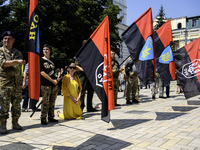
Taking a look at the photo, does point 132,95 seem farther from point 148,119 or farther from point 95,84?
point 95,84

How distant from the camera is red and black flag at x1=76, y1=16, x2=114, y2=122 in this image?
463cm

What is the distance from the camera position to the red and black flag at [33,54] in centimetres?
363

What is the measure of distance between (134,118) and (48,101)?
2.60 meters

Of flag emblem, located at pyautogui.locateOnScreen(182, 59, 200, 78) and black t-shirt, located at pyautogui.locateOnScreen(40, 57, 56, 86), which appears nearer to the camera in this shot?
black t-shirt, located at pyautogui.locateOnScreen(40, 57, 56, 86)

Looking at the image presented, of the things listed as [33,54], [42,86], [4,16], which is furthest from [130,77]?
[4,16]

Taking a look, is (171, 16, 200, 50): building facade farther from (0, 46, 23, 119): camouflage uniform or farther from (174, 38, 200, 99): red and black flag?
(0, 46, 23, 119): camouflage uniform

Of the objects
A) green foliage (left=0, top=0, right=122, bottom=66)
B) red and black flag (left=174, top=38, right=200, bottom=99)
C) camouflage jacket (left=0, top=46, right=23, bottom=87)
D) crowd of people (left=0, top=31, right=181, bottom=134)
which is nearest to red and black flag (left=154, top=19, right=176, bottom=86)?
red and black flag (left=174, top=38, right=200, bottom=99)

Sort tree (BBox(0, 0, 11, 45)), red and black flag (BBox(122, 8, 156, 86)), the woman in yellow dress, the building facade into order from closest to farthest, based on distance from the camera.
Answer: red and black flag (BBox(122, 8, 156, 86)), the woman in yellow dress, tree (BBox(0, 0, 11, 45)), the building facade

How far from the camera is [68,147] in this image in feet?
12.4

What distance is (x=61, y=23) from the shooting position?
26.6 metres

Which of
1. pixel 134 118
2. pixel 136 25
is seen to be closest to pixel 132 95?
pixel 134 118

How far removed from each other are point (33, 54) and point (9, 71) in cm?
149

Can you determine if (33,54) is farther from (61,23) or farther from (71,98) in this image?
(61,23)

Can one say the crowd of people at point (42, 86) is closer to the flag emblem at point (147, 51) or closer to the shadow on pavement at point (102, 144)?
the shadow on pavement at point (102, 144)
